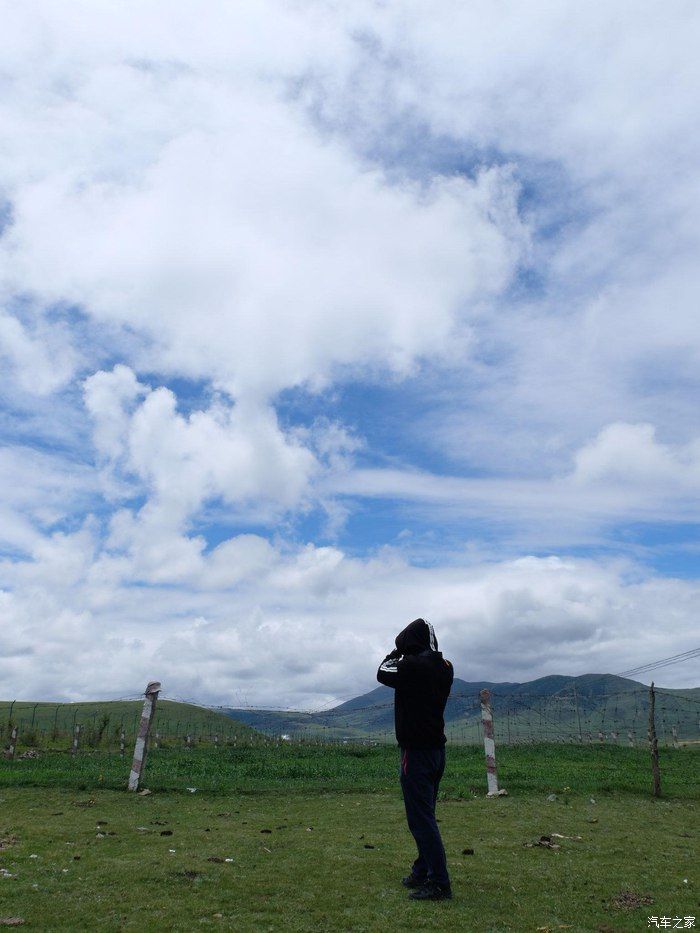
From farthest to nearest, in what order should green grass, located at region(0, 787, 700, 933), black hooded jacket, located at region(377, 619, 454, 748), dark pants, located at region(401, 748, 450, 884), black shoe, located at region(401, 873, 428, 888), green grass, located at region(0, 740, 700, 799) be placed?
green grass, located at region(0, 740, 700, 799) → black hooded jacket, located at region(377, 619, 454, 748) → black shoe, located at region(401, 873, 428, 888) → dark pants, located at region(401, 748, 450, 884) → green grass, located at region(0, 787, 700, 933)

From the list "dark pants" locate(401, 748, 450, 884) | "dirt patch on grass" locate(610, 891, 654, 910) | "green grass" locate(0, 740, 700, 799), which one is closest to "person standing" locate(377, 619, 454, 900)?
"dark pants" locate(401, 748, 450, 884)

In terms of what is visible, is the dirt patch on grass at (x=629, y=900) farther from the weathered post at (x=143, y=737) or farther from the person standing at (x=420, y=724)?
the weathered post at (x=143, y=737)

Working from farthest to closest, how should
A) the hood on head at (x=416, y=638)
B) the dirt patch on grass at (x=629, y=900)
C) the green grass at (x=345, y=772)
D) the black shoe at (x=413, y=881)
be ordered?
the green grass at (x=345, y=772), the hood on head at (x=416, y=638), the black shoe at (x=413, y=881), the dirt patch on grass at (x=629, y=900)

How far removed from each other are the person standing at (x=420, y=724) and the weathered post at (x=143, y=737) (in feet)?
33.7

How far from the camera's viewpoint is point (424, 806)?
7.51 meters

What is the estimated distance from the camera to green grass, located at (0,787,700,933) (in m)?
6.34

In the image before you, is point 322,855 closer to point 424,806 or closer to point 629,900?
point 424,806

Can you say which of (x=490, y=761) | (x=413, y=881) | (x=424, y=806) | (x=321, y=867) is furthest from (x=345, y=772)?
(x=424, y=806)

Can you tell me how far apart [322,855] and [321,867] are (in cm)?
78

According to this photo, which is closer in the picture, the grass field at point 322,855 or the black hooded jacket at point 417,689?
the grass field at point 322,855

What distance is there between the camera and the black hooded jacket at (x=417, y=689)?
7.80 metres

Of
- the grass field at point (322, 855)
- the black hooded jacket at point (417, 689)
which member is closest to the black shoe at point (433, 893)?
the grass field at point (322, 855)

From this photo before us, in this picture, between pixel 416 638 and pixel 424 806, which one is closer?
pixel 424 806

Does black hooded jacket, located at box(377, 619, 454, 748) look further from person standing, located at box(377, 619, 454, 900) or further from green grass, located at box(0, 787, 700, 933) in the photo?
green grass, located at box(0, 787, 700, 933)
